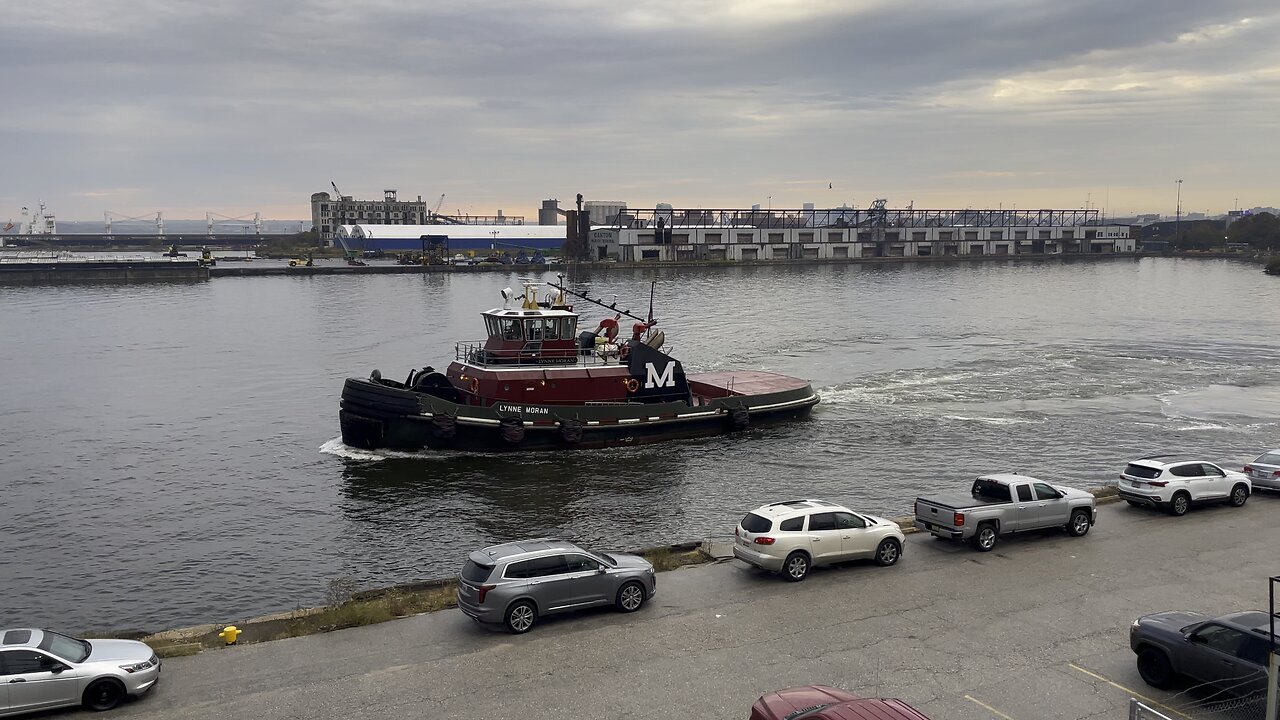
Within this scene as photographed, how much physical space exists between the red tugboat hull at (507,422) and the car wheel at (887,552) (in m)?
17.9

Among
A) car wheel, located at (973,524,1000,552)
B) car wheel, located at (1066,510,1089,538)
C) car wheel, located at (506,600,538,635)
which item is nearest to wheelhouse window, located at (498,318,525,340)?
car wheel, located at (973,524,1000,552)

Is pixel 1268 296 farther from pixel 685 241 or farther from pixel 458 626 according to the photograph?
pixel 458 626

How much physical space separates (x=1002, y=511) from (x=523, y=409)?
62.1ft

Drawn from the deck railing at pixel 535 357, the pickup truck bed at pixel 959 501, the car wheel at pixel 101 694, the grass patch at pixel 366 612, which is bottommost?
the grass patch at pixel 366 612

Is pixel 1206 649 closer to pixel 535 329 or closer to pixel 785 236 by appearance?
pixel 535 329

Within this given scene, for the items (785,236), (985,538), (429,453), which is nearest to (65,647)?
(985,538)

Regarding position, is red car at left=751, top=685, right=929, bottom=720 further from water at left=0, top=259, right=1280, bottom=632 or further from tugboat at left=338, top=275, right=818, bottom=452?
tugboat at left=338, top=275, right=818, bottom=452

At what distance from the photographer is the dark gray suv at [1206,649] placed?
11.8 metres

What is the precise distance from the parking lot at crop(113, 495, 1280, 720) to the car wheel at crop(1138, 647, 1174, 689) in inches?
7.7

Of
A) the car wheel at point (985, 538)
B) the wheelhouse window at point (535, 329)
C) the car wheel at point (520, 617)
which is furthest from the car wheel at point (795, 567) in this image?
the wheelhouse window at point (535, 329)

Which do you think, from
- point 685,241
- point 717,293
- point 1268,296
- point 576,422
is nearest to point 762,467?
point 576,422

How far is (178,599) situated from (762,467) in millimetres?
19311

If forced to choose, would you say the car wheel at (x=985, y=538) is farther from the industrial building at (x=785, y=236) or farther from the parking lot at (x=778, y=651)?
the industrial building at (x=785, y=236)

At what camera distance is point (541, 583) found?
1532 centimetres
